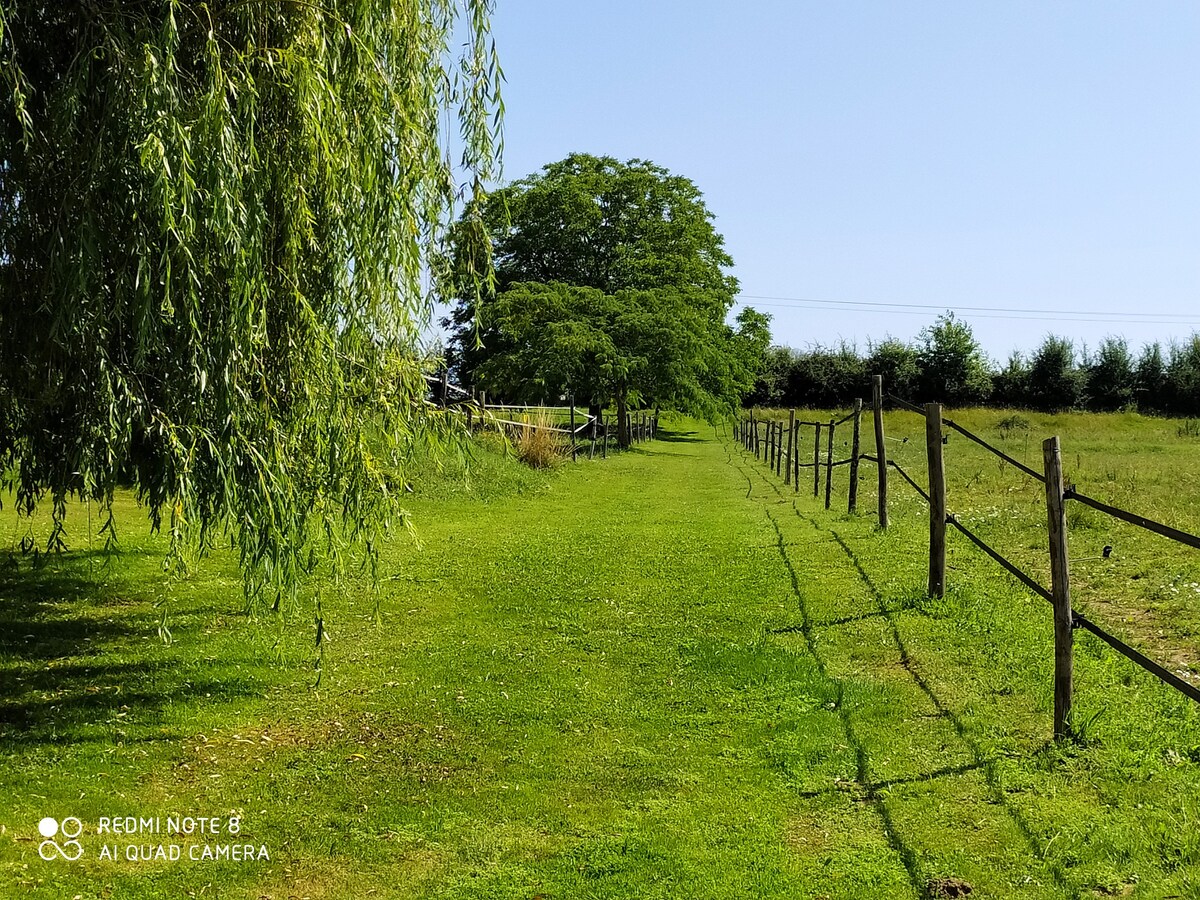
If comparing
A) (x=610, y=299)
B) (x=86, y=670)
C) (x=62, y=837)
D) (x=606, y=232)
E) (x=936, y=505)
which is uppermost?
(x=606, y=232)

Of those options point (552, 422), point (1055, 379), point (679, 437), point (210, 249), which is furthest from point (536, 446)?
point (1055, 379)

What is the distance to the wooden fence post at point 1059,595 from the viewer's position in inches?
195

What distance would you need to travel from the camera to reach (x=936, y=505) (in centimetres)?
834

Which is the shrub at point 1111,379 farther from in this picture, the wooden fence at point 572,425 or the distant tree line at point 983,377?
the wooden fence at point 572,425

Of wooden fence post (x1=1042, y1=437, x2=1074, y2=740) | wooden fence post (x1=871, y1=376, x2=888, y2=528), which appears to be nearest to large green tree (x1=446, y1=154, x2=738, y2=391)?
wooden fence post (x1=871, y1=376, x2=888, y2=528)

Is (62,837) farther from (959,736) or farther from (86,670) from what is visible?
(959,736)

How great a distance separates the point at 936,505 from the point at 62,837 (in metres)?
6.78

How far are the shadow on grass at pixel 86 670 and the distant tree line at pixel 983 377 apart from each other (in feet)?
155

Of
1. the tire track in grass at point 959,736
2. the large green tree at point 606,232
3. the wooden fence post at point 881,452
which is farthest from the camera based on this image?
the large green tree at point 606,232

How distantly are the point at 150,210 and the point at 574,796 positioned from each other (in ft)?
11.3

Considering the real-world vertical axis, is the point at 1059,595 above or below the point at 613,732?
above

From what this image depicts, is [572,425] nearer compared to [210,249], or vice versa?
[210,249]

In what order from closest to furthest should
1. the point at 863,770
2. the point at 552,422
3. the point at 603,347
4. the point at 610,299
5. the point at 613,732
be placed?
the point at 863,770 → the point at 613,732 → the point at 552,422 → the point at 603,347 → the point at 610,299

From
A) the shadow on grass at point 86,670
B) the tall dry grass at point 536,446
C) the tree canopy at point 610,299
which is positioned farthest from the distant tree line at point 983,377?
the shadow on grass at point 86,670
